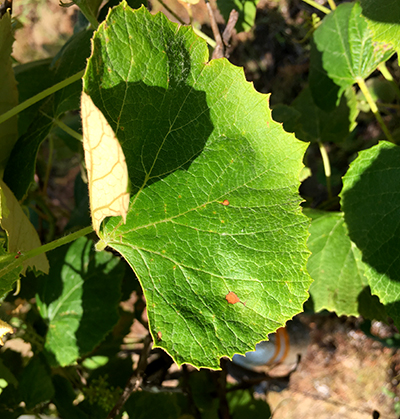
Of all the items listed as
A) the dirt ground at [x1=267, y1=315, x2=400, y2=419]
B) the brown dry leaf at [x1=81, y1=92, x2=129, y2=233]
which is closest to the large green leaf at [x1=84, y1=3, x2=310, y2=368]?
the brown dry leaf at [x1=81, y1=92, x2=129, y2=233]

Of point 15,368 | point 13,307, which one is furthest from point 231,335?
point 15,368

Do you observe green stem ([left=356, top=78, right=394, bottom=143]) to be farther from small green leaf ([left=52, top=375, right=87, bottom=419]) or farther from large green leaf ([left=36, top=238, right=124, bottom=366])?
small green leaf ([left=52, top=375, right=87, bottom=419])

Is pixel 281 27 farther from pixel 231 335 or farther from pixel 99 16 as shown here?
pixel 231 335

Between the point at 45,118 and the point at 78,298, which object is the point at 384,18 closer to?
the point at 45,118

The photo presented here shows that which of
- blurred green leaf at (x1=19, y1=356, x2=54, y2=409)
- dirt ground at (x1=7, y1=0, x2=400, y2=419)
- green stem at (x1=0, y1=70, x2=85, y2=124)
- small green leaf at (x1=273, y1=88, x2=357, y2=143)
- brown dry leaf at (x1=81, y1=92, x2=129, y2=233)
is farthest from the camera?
dirt ground at (x1=7, y1=0, x2=400, y2=419)

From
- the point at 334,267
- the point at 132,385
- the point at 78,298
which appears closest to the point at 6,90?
the point at 78,298

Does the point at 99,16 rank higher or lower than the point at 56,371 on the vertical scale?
higher

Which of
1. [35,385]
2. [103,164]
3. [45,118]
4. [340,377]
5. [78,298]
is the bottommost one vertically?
[340,377]
